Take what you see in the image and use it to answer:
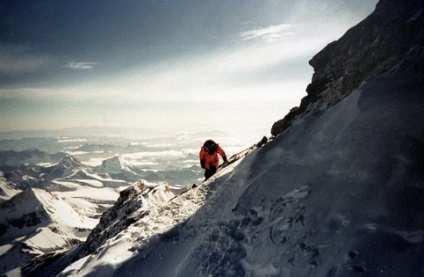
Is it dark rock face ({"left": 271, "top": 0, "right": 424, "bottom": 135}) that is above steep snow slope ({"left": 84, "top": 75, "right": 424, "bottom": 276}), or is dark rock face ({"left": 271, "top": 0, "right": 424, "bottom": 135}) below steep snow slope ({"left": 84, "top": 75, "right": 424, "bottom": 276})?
above

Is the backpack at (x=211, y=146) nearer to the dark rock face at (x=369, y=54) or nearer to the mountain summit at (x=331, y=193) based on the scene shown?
the mountain summit at (x=331, y=193)

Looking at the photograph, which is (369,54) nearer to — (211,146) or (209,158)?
(211,146)

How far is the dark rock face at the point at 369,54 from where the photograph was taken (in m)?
12.8

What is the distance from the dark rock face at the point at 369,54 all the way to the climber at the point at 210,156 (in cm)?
433

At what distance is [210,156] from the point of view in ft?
66.4

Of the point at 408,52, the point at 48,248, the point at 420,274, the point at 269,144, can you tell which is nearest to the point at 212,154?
the point at 269,144

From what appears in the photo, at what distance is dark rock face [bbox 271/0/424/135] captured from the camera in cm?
1284

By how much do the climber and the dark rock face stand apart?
14.2 feet

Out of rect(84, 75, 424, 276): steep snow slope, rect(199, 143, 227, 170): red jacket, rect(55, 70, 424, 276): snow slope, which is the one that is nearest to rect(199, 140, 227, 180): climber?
rect(199, 143, 227, 170): red jacket

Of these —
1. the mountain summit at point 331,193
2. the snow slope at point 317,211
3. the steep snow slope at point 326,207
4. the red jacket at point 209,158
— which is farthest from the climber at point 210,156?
the steep snow slope at point 326,207

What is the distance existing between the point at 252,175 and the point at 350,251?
6407 millimetres

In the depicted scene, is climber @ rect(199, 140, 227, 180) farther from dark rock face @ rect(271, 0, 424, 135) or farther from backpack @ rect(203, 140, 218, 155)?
dark rock face @ rect(271, 0, 424, 135)

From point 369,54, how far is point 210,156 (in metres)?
10.6

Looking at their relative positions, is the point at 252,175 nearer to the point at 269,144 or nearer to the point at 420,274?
the point at 269,144
